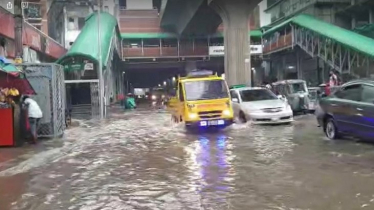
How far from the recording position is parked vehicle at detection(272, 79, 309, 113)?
2320 centimetres

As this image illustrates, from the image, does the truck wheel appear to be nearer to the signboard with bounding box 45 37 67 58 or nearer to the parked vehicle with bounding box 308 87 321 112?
the parked vehicle with bounding box 308 87 321 112

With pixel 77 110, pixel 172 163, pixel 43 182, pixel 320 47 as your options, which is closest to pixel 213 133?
pixel 172 163

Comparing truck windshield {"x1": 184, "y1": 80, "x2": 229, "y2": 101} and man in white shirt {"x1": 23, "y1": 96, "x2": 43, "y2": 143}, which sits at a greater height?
truck windshield {"x1": 184, "y1": 80, "x2": 229, "y2": 101}

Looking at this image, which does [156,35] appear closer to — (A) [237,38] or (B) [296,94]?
(A) [237,38]

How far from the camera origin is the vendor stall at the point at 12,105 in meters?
13.6

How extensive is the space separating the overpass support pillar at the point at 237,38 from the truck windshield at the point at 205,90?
15.6 metres

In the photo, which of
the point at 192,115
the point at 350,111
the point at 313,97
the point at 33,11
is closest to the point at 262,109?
the point at 192,115

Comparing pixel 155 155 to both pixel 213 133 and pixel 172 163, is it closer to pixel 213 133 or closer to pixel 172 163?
pixel 172 163

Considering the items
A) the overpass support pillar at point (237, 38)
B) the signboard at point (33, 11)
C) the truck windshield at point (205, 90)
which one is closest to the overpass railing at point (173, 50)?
the signboard at point (33, 11)

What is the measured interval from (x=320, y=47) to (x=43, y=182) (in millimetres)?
31097

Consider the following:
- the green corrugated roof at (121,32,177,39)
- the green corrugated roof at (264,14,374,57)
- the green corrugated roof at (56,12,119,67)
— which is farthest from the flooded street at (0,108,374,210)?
the green corrugated roof at (121,32,177,39)

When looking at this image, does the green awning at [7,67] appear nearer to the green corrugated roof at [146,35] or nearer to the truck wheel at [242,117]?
the truck wheel at [242,117]

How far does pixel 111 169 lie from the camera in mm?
9578

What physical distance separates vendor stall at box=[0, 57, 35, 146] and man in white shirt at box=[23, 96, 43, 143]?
0.56 feet
